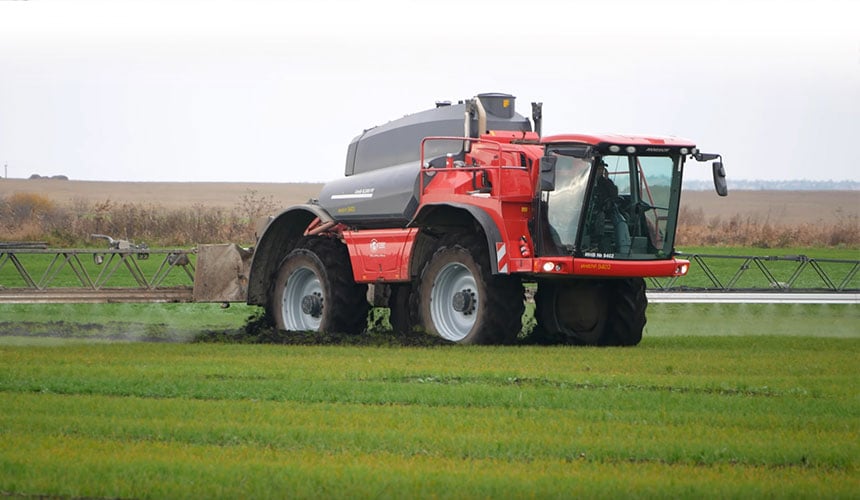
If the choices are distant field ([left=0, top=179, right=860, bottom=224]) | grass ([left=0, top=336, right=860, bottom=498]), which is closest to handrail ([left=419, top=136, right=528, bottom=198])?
grass ([left=0, top=336, right=860, bottom=498])

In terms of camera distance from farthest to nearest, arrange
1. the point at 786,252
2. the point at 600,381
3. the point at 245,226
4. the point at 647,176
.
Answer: the point at 786,252 → the point at 245,226 → the point at 647,176 → the point at 600,381

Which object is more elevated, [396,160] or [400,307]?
[396,160]

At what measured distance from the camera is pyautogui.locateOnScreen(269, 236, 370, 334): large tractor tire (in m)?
20.7

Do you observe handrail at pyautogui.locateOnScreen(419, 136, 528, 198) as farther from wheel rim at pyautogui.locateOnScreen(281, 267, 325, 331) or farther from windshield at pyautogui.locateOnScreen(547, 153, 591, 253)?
wheel rim at pyautogui.locateOnScreen(281, 267, 325, 331)

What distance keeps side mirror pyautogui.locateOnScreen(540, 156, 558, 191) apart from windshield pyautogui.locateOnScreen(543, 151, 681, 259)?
0.58 meters

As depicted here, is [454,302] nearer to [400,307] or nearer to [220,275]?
[400,307]

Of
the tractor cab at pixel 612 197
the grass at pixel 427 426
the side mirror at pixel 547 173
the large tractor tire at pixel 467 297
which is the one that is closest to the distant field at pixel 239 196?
the large tractor tire at pixel 467 297

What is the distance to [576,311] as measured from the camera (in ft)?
62.4

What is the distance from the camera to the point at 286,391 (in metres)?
12.6

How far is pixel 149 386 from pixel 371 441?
3563 millimetres

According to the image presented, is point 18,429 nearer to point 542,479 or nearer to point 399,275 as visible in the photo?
point 542,479

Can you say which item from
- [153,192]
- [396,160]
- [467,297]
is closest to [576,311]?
[467,297]

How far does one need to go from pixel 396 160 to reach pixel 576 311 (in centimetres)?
354

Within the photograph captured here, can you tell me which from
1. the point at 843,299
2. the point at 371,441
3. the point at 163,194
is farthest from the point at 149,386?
the point at 163,194
